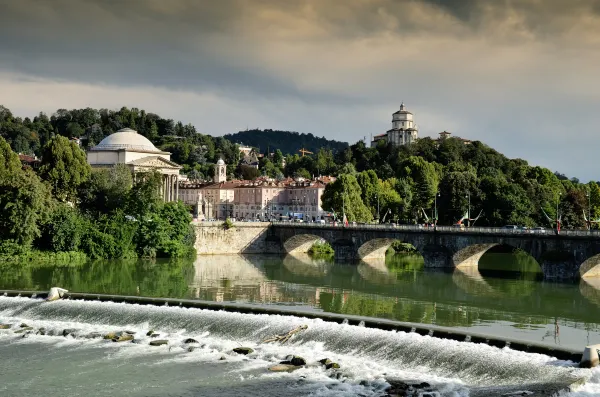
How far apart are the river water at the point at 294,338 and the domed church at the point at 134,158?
140 feet

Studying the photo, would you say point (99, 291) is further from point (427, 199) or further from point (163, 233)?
point (427, 199)

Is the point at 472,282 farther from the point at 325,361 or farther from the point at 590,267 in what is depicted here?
the point at 325,361

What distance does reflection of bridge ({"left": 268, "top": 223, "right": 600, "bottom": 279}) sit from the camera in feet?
151

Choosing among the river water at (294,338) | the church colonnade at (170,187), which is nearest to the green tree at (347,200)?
the church colonnade at (170,187)

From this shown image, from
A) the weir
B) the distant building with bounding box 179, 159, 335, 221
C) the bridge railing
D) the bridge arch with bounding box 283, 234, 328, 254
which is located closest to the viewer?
the weir

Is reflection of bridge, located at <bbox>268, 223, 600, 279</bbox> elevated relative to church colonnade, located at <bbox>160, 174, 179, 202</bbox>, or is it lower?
lower

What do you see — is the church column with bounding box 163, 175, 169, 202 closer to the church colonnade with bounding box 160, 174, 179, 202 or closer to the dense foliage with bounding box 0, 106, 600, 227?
the church colonnade with bounding box 160, 174, 179, 202

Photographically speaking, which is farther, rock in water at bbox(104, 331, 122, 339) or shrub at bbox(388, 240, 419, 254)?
shrub at bbox(388, 240, 419, 254)

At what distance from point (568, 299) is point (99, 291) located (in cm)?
2740

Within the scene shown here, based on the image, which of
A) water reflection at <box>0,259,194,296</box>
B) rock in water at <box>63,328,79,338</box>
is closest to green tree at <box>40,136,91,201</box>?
water reflection at <box>0,259,194,296</box>

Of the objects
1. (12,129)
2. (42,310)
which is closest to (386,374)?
(42,310)

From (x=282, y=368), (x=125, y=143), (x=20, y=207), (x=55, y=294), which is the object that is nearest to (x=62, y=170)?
(x=20, y=207)

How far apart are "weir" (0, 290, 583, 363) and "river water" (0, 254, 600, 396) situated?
20.5 inches

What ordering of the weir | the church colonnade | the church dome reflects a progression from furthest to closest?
the church dome < the church colonnade < the weir
